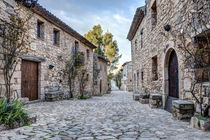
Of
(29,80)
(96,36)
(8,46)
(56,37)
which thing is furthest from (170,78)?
(96,36)

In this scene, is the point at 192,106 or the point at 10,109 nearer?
the point at 10,109

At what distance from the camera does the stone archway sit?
16.7 ft

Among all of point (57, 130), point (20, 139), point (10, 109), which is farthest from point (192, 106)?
point (10, 109)

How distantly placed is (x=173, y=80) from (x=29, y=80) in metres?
6.22

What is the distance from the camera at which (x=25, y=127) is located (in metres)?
3.12

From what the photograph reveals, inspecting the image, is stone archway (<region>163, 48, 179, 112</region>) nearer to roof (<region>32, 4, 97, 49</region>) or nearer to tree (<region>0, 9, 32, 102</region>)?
tree (<region>0, 9, 32, 102</region>)

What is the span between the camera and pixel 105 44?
24047mm

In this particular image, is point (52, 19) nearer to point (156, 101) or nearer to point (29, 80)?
point (29, 80)

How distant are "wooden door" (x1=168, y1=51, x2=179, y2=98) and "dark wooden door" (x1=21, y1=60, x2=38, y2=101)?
239 inches

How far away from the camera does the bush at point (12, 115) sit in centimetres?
296

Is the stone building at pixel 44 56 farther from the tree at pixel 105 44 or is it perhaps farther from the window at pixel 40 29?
the tree at pixel 105 44

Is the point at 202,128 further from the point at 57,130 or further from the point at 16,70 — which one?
the point at 16,70

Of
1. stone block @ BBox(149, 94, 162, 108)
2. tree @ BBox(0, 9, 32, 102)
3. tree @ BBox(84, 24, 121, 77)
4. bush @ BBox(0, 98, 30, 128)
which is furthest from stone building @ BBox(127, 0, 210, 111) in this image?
tree @ BBox(84, 24, 121, 77)

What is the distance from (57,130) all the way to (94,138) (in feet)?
2.82
